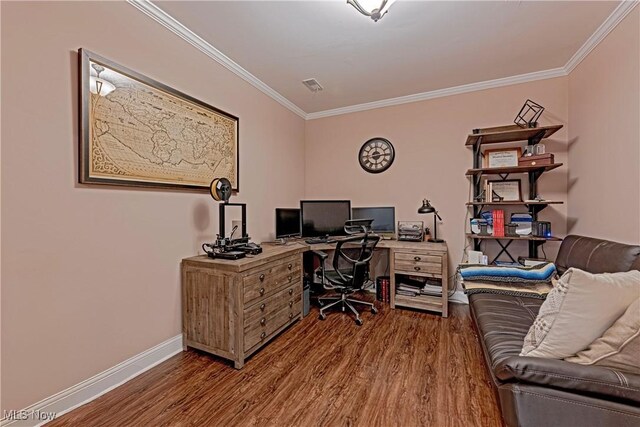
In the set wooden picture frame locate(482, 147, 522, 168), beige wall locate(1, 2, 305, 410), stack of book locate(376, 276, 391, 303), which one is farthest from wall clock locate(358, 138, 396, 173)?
beige wall locate(1, 2, 305, 410)

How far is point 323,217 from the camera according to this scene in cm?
347

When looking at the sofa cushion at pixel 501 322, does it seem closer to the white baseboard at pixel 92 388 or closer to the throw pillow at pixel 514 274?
the throw pillow at pixel 514 274

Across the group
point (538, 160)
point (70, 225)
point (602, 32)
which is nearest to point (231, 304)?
point (70, 225)

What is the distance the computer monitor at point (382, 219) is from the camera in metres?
3.53

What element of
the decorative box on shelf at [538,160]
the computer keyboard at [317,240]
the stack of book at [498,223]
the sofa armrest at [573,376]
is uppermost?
the decorative box on shelf at [538,160]

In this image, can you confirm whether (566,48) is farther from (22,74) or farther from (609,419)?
(22,74)

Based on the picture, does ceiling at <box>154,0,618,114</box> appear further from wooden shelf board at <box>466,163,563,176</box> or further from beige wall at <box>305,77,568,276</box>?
wooden shelf board at <box>466,163,563,176</box>

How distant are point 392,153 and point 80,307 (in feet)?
11.4

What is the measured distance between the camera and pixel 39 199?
1.44 m

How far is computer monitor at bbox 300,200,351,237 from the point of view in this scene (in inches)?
133

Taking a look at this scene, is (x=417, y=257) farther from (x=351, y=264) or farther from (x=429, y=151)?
(x=429, y=151)

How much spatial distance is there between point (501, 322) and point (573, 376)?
69 cm

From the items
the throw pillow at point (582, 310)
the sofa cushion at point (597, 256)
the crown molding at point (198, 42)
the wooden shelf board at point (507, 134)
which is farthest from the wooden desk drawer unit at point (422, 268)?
the crown molding at point (198, 42)

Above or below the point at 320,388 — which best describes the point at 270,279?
above
